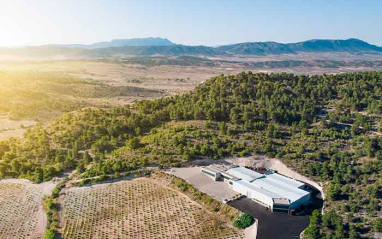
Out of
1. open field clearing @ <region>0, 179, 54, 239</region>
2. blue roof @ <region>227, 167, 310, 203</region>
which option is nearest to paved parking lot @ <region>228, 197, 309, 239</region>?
blue roof @ <region>227, 167, 310, 203</region>

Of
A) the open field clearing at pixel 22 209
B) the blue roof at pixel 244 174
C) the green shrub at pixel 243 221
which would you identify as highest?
the blue roof at pixel 244 174

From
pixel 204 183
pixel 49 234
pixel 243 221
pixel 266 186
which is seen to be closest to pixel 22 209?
pixel 49 234

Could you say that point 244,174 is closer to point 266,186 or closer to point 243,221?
point 266,186

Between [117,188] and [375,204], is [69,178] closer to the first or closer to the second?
[117,188]

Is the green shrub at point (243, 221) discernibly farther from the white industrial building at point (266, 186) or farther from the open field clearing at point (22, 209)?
the open field clearing at point (22, 209)

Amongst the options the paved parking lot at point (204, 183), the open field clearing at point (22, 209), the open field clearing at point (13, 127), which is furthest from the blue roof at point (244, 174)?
the open field clearing at point (13, 127)

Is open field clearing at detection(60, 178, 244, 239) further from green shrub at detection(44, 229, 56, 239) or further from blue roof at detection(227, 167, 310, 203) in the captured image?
blue roof at detection(227, 167, 310, 203)

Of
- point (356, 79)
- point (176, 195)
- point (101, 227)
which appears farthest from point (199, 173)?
point (356, 79)
